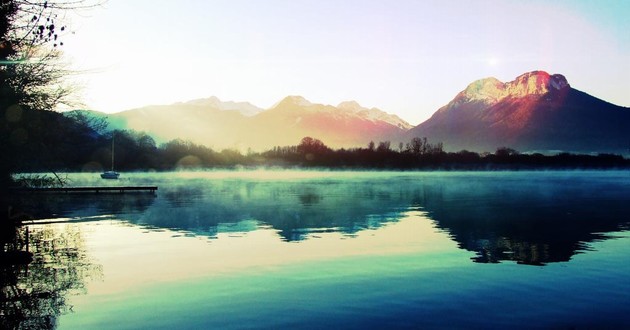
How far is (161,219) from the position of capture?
59219 millimetres

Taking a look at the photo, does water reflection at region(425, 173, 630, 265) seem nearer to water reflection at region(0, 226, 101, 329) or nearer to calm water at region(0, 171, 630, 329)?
calm water at region(0, 171, 630, 329)

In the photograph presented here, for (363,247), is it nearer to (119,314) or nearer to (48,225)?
(119,314)

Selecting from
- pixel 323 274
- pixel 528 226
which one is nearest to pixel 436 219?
pixel 528 226

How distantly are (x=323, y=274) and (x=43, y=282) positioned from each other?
13.2 meters

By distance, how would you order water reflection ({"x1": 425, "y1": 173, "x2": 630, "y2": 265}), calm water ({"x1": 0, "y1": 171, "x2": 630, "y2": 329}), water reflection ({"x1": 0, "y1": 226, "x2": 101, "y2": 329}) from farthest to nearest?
water reflection ({"x1": 425, "y1": 173, "x2": 630, "y2": 265}) → calm water ({"x1": 0, "y1": 171, "x2": 630, "y2": 329}) → water reflection ({"x1": 0, "y1": 226, "x2": 101, "y2": 329})

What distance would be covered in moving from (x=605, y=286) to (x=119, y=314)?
838 inches

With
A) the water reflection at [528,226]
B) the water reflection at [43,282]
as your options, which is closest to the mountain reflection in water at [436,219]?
the water reflection at [528,226]

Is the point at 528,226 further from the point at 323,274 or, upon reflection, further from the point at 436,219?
the point at 323,274

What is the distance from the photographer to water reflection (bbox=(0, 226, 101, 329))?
2014 centimetres

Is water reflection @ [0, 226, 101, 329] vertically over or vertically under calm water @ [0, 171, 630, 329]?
over

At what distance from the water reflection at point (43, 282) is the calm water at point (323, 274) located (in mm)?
93

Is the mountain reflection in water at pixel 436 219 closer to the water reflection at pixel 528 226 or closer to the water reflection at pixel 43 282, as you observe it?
the water reflection at pixel 528 226

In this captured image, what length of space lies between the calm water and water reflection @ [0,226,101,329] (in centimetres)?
9

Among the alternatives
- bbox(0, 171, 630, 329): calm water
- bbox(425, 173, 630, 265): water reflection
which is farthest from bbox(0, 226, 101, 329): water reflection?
bbox(425, 173, 630, 265): water reflection
